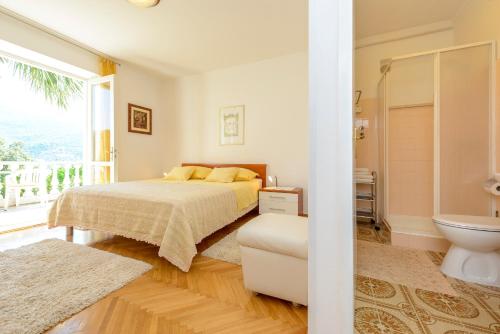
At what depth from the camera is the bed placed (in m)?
1.77

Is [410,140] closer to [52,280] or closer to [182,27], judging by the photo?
[182,27]

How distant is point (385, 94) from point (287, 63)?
159 cm

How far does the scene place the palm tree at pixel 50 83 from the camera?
3.88 m

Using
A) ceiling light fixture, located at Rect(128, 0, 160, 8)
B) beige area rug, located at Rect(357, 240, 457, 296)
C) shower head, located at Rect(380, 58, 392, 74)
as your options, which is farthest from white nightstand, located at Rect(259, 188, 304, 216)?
ceiling light fixture, located at Rect(128, 0, 160, 8)

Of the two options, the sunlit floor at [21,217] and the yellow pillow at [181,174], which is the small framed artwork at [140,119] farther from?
the sunlit floor at [21,217]

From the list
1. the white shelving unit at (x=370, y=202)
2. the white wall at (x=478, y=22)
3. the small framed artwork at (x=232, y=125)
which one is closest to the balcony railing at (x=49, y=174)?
the small framed artwork at (x=232, y=125)

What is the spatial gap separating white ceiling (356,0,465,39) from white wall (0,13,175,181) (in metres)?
3.73

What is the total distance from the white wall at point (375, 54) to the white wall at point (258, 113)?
2.58 feet

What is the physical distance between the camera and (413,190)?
110 inches

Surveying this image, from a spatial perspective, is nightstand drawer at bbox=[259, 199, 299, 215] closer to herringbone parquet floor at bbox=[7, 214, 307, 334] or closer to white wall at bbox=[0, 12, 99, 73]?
herringbone parquet floor at bbox=[7, 214, 307, 334]

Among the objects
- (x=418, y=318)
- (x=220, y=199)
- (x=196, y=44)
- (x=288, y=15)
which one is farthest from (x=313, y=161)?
(x=196, y=44)

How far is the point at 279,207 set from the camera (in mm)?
3070

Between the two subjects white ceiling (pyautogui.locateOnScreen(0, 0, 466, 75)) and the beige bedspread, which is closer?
the beige bedspread

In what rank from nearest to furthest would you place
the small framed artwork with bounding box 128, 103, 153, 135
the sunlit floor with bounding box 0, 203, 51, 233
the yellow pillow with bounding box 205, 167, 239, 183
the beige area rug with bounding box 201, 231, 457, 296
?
the beige area rug with bounding box 201, 231, 457, 296 → the sunlit floor with bounding box 0, 203, 51, 233 → the yellow pillow with bounding box 205, 167, 239, 183 → the small framed artwork with bounding box 128, 103, 153, 135
